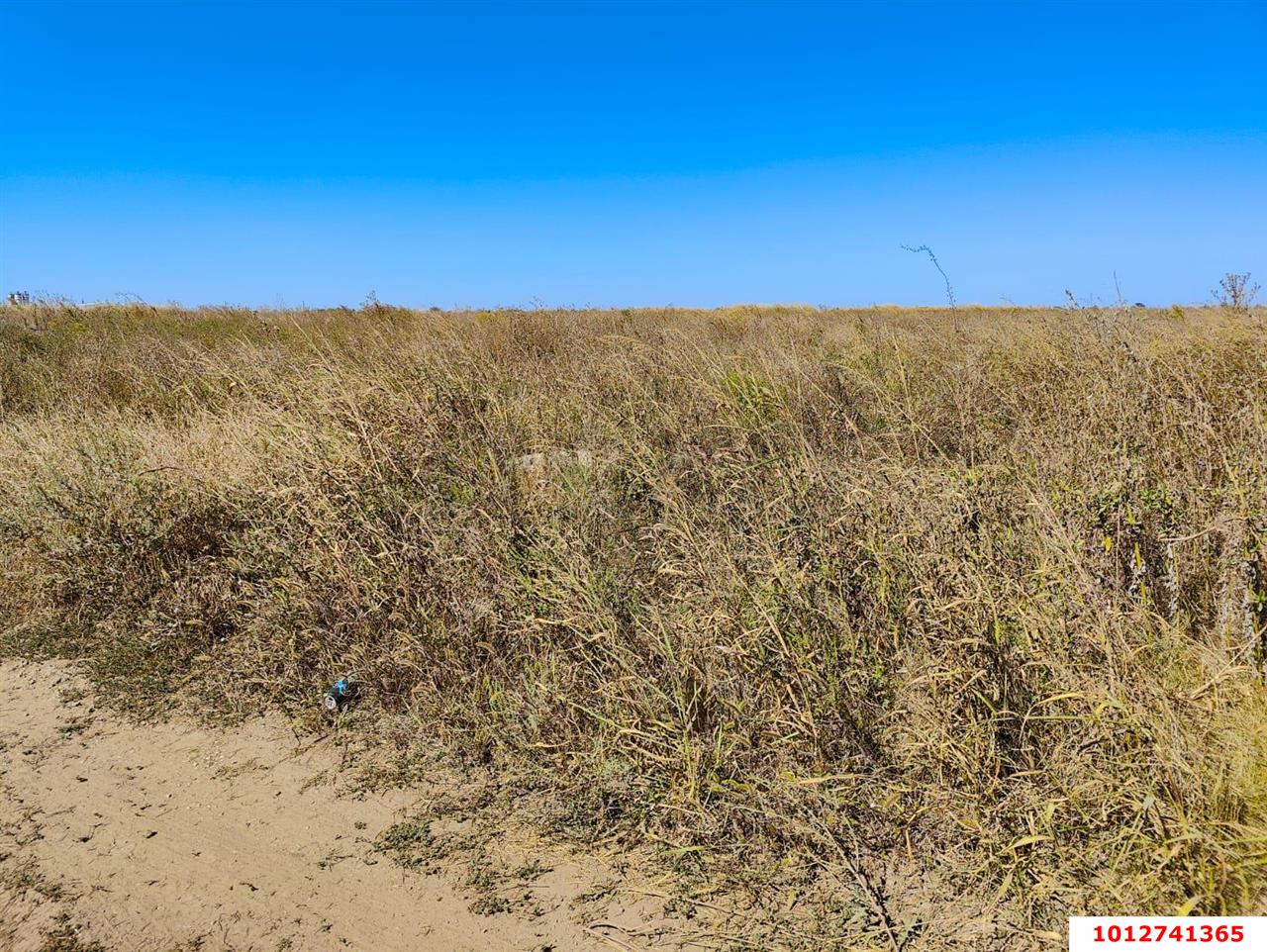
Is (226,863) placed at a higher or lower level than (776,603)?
lower

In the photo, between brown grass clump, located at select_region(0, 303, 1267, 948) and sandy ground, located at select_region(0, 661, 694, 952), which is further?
sandy ground, located at select_region(0, 661, 694, 952)

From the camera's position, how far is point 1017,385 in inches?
228

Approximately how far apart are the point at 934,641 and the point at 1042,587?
36 cm

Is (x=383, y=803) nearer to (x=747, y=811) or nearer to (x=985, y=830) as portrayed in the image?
(x=747, y=811)

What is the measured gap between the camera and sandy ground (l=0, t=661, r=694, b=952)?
235cm

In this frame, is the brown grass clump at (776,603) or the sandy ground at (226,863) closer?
the brown grass clump at (776,603)

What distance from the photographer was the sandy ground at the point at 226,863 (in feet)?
7.70

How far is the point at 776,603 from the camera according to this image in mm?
2730

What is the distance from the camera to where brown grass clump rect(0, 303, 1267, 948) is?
6.98 feet

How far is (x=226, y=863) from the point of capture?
8.76ft

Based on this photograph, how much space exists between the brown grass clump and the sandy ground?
310 mm

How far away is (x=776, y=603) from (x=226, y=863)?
2.03 m

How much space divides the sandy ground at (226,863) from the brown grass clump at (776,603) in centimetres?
31

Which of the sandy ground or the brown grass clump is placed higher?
the brown grass clump
